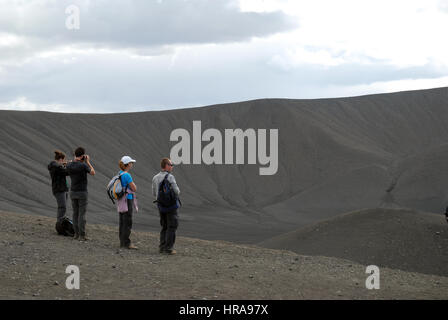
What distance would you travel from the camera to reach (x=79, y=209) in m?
11.4

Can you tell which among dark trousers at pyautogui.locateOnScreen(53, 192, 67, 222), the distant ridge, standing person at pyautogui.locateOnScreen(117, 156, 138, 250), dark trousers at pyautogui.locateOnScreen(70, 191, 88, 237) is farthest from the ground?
the distant ridge

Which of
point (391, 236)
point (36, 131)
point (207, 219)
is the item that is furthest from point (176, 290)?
point (36, 131)

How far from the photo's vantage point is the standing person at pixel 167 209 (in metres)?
10.3

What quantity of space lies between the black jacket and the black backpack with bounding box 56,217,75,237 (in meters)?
0.62

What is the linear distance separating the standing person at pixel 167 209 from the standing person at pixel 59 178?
217 cm

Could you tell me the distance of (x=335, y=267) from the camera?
1077 centimetres

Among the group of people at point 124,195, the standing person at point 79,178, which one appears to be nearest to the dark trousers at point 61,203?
the group of people at point 124,195

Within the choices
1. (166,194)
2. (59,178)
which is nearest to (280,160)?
(59,178)

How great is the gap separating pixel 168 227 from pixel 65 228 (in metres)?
2.65

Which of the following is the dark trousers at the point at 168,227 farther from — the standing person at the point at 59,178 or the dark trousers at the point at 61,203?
the dark trousers at the point at 61,203

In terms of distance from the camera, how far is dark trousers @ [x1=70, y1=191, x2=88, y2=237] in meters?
11.3

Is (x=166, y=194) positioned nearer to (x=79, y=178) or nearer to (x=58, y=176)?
(x=79, y=178)
